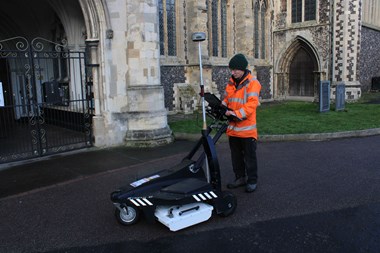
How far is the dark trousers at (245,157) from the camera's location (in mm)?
5062

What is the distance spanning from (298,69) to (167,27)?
32.9ft

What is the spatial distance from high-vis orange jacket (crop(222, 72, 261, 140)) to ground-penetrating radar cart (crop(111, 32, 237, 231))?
2.22 feet

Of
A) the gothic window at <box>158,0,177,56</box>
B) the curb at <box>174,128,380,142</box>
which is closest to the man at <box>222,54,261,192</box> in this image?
the curb at <box>174,128,380,142</box>

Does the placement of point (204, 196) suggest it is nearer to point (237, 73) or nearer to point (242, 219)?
point (242, 219)

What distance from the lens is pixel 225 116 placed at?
15.3ft

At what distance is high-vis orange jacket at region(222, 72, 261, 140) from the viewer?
4.72 m

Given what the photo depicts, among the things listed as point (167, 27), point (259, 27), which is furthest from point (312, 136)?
point (259, 27)

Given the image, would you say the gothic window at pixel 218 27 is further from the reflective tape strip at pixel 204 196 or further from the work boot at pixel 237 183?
the reflective tape strip at pixel 204 196

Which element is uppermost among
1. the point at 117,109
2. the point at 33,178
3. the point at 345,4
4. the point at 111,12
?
the point at 345,4

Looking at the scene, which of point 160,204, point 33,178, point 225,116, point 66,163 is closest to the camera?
point 160,204

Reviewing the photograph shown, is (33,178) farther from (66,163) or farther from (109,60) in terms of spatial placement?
(109,60)

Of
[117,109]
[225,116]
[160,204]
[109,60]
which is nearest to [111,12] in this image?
Answer: [109,60]

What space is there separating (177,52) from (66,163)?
9.26 meters

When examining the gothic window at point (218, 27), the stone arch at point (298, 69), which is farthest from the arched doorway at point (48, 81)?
the stone arch at point (298, 69)
